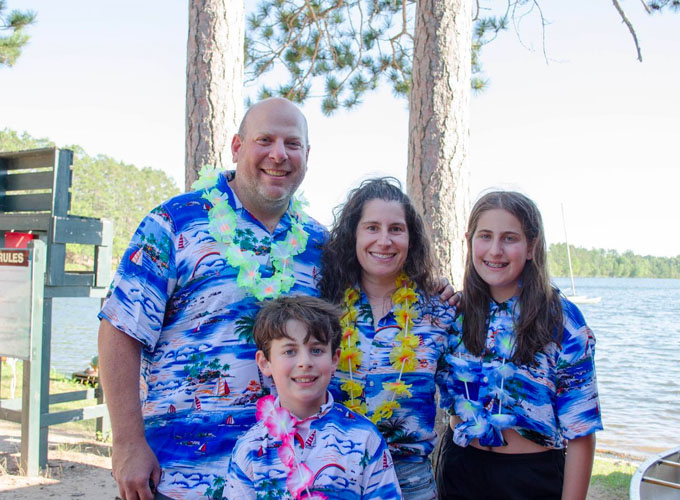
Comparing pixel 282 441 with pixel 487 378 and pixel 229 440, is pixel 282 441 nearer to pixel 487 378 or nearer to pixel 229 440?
pixel 229 440

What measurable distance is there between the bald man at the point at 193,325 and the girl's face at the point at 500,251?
2.46 feet

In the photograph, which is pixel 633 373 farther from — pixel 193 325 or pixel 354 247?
pixel 193 325

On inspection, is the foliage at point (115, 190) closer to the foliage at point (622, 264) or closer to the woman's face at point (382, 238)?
the foliage at point (622, 264)

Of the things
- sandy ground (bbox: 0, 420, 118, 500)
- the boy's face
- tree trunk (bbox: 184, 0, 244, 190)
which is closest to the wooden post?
sandy ground (bbox: 0, 420, 118, 500)

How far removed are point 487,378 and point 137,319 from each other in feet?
4.44

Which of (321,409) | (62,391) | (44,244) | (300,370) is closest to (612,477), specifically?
(321,409)

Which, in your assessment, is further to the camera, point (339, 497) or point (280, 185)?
point (280, 185)

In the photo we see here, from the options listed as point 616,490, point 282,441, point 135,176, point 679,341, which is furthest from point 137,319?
point 135,176

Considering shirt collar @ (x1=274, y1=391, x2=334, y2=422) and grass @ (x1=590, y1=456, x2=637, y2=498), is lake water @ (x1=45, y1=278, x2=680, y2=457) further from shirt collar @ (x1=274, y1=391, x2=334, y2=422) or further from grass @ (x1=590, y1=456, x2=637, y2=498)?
shirt collar @ (x1=274, y1=391, x2=334, y2=422)

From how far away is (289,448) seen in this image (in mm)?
2047

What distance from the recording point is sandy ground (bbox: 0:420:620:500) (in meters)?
4.83

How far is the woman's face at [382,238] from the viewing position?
8.13ft

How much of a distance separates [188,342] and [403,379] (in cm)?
86

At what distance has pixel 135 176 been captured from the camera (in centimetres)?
9106
